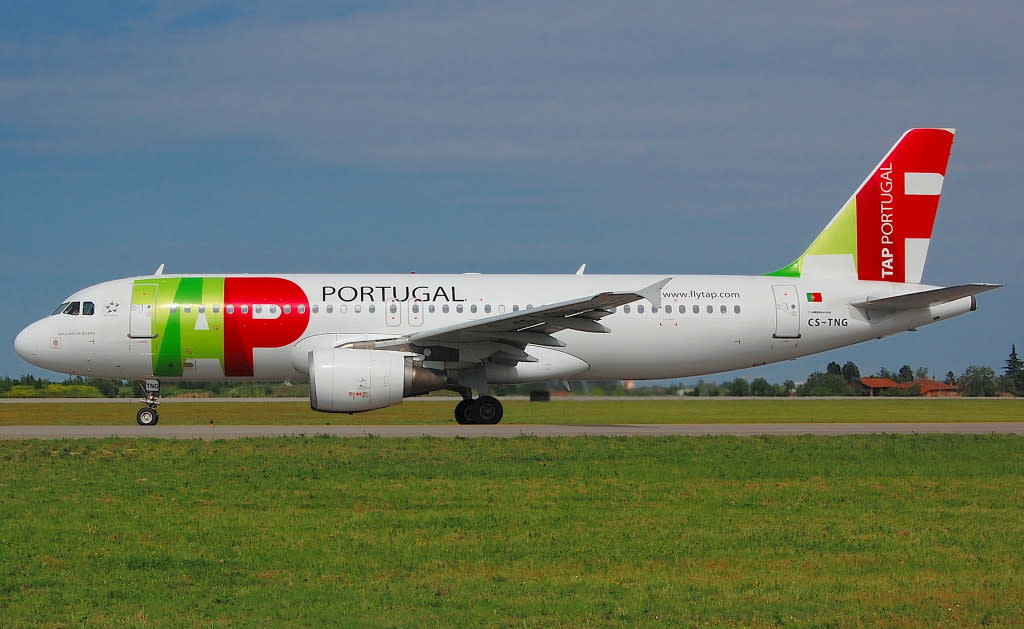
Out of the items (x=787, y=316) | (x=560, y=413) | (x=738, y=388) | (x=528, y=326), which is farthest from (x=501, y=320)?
(x=738, y=388)

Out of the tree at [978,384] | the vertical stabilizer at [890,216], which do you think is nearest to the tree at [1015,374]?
the tree at [978,384]

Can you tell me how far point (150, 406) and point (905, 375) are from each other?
35811 mm

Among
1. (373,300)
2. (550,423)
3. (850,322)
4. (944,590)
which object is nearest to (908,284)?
(850,322)

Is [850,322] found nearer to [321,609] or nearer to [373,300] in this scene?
[373,300]

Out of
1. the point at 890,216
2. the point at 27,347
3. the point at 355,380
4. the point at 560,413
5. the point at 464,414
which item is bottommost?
the point at 560,413

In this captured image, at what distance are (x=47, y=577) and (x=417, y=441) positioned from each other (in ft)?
34.5

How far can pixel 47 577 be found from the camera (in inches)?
309

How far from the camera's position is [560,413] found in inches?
1122

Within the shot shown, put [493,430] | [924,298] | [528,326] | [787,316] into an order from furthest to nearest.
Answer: [787,316] < [924,298] < [528,326] < [493,430]

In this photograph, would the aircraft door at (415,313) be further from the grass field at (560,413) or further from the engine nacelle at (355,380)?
the grass field at (560,413)

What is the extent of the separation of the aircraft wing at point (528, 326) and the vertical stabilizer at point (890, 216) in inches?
253

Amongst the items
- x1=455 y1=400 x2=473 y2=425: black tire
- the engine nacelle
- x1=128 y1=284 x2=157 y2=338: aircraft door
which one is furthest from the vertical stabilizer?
x1=128 y1=284 x2=157 y2=338: aircraft door

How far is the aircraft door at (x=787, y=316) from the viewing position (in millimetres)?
25469

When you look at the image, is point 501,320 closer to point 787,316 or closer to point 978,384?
point 787,316
